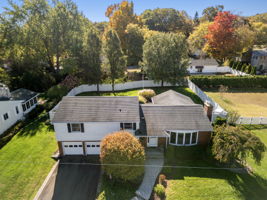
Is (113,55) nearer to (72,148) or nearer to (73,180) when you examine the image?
(72,148)

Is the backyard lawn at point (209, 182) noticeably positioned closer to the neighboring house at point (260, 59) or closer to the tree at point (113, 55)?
the tree at point (113, 55)

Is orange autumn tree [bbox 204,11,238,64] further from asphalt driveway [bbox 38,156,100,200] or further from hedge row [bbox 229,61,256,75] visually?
asphalt driveway [bbox 38,156,100,200]

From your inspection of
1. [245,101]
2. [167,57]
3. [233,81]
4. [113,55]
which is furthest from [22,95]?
[233,81]

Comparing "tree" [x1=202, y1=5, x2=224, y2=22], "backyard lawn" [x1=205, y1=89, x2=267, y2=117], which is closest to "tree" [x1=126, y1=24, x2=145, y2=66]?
"backyard lawn" [x1=205, y1=89, x2=267, y2=117]

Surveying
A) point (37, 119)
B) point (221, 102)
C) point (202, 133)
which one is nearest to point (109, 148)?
point (202, 133)

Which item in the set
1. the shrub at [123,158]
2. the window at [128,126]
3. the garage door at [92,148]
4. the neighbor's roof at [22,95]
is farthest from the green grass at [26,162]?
the window at [128,126]
